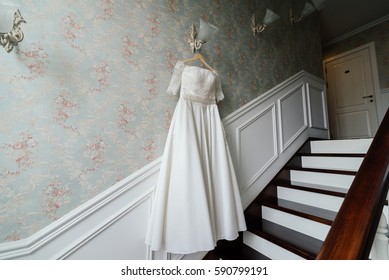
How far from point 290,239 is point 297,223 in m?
0.14

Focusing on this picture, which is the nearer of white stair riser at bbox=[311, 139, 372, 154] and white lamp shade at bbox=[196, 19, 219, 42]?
white lamp shade at bbox=[196, 19, 219, 42]

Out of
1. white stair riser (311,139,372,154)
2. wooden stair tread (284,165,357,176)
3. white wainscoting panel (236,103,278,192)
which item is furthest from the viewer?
white stair riser (311,139,372,154)

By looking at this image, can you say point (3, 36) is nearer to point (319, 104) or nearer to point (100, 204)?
point (100, 204)

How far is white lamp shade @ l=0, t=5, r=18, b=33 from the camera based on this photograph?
695 mm

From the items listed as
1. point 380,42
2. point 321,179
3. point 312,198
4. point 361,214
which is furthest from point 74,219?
point 380,42

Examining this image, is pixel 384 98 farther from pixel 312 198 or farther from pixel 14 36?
pixel 14 36

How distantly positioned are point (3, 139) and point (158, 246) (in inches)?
33.6

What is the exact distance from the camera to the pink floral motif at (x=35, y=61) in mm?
849

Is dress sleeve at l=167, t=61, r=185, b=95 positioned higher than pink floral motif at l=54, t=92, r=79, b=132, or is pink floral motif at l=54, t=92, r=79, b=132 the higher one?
dress sleeve at l=167, t=61, r=185, b=95

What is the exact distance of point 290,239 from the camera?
1241 mm

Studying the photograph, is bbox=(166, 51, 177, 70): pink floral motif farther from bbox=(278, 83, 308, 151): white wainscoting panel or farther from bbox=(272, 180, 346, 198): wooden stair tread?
bbox=(272, 180, 346, 198): wooden stair tread

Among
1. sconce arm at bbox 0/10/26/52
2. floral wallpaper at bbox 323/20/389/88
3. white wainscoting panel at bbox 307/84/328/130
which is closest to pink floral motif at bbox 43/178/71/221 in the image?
sconce arm at bbox 0/10/26/52

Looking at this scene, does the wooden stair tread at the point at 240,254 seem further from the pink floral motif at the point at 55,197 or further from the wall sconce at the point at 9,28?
the wall sconce at the point at 9,28
